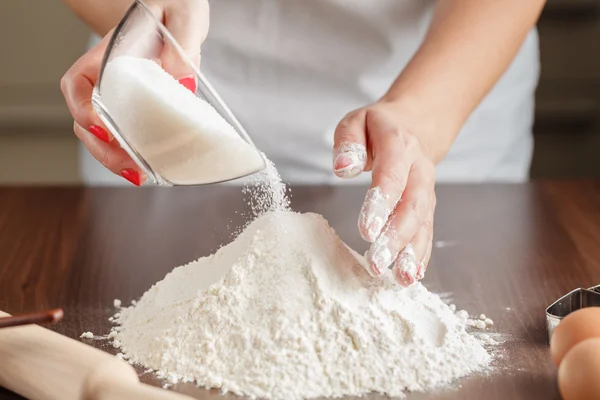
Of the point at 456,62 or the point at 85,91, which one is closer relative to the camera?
the point at 85,91

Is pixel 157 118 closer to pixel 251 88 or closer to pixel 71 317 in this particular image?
pixel 71 317

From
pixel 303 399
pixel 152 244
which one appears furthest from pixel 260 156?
pixel 152 244

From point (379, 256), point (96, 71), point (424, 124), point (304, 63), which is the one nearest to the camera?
point (379, 256)

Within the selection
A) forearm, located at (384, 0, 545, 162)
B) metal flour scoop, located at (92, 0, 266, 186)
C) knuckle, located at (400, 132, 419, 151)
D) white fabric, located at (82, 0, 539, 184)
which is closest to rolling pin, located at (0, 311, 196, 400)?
metal flour scoop, located at (92, 0, 266, 186)

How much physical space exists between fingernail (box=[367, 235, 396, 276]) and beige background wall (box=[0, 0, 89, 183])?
1551 millimetres

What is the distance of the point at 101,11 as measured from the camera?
4.27ft

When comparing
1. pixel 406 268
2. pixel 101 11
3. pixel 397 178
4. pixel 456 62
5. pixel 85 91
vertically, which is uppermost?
pixel 101 11

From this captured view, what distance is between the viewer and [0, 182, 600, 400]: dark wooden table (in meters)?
0.96

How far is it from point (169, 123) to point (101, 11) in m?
0.58

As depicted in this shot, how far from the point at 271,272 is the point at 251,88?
23.0 inches

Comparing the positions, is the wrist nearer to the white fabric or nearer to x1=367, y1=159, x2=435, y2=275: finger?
x1=367, y1=159, x2=435, y2=275: finger

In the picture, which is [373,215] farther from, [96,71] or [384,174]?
[96,71]

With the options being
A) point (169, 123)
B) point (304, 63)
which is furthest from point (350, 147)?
point (304, 63)

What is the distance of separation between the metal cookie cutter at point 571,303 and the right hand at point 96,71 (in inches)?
17.1
